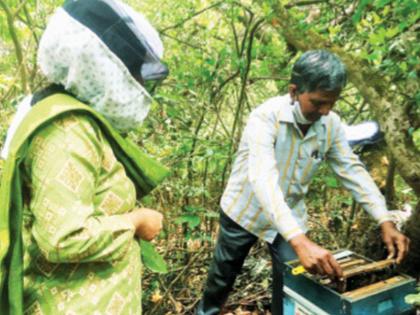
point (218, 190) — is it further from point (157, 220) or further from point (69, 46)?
point (69, 46)

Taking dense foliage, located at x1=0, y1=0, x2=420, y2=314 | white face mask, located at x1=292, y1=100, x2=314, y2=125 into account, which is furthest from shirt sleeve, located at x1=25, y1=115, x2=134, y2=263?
dense foliage, located at x1=0, y1=0, x2=420, y2=314

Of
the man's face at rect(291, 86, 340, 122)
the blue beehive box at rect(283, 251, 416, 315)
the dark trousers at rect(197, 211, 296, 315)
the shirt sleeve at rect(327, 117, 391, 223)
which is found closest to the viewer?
the blue beehive box at rect(283, 251, 416, 315)

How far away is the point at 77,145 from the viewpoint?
4.04 ft

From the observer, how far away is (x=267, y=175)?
2285 mm

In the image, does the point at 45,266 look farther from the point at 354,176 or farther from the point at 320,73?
the point at 354,176

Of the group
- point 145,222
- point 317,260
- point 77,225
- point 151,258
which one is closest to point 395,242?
point 317,260

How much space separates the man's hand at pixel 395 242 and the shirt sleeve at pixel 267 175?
48 centimetres

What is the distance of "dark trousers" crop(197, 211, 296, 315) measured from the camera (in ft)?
9.18

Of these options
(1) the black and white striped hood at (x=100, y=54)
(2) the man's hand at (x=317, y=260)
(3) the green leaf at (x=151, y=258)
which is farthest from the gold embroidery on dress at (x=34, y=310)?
(2) the man's hand at (x=317, y=260)

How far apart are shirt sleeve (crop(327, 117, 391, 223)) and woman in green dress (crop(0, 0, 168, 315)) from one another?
1481 millimetres

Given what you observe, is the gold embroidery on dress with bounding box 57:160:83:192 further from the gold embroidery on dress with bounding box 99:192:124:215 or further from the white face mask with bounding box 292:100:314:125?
the white face mask with bounding box 292:100:314:125

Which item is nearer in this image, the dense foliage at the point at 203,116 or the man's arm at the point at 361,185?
the man's arm at the point at 361,185

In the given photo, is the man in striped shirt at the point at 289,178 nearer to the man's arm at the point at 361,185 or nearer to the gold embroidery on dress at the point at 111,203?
the man's arm at the point at 361,185

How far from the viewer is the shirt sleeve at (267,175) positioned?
2133 millimetres
